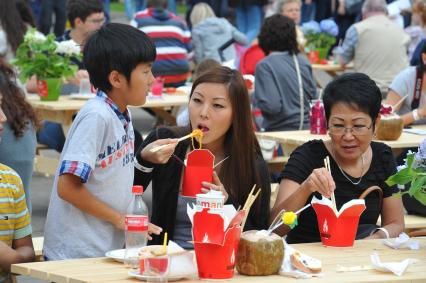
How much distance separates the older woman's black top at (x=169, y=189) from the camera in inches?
177

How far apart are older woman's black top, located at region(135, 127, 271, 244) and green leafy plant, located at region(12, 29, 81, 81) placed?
4.05m

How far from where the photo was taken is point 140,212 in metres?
3.92

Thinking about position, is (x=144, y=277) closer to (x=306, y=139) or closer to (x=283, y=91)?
(x=306, y=139)

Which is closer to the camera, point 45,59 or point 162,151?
point 162,151

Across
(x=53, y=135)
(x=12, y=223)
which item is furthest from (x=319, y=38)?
(x=12, y=223)

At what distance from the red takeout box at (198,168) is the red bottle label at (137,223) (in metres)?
0.43

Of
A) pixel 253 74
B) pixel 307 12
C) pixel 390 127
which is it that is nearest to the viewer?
pixel 390 127

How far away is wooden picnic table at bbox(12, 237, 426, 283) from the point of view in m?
3.56

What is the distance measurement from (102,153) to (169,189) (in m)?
0.52

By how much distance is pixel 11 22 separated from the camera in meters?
10.3

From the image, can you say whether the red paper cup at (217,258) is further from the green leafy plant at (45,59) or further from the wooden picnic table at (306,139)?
the green leafy plant at (45,59)

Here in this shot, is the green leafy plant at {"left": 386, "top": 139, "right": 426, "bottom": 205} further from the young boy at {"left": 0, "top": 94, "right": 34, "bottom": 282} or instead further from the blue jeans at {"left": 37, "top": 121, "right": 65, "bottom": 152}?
the blue jeans at {"left": 37, "top": 121, "right": 65, "bottom": 152}

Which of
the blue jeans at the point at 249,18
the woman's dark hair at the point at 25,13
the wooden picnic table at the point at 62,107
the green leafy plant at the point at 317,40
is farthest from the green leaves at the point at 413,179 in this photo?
the blue jeans at the point at 249,18

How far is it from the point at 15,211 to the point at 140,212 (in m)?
0.47
